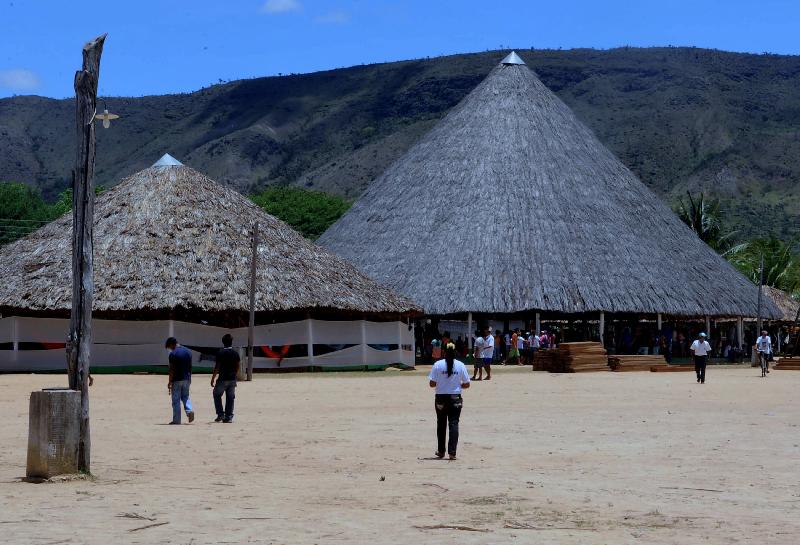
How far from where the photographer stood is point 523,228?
5156cm

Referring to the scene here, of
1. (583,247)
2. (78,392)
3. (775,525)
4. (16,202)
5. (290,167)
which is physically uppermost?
(290,167)

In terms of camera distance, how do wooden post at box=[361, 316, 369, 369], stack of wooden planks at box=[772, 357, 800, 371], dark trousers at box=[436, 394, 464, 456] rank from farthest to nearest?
1. stack of wooden planks at box=[772, 357, 800, 371]
2. wooden post at box=[361, 316, 369, 369]
3. dark trousers at box=[436, 394, 464, 456]

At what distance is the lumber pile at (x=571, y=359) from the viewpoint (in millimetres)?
42906

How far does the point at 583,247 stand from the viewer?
51.1 m

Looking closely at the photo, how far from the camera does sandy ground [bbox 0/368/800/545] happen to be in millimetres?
10086

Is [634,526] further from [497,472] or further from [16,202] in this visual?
[16,202]

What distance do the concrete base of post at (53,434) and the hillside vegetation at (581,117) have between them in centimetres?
10541

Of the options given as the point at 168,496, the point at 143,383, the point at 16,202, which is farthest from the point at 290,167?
the point at 168,496

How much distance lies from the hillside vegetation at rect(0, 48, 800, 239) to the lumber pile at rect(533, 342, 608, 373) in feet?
Result: 241

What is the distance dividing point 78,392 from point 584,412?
1174 centimetres

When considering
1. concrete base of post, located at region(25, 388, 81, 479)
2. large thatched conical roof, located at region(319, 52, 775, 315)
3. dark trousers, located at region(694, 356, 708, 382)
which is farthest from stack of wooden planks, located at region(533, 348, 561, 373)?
concrete base of post, located at region(25, 388, 81, 479)

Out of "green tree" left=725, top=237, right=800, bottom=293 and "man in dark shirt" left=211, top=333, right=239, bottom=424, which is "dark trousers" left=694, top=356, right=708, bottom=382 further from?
"green tree" left=725, top=237, right=800, bottom=293

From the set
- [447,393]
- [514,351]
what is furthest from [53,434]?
[514,351]

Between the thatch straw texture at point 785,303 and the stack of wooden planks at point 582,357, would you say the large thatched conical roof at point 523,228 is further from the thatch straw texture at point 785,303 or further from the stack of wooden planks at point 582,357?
the thatch straw texture at point 785,303
